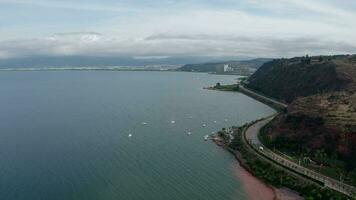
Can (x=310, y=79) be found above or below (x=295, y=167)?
above

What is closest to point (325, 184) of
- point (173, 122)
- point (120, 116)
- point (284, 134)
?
point (284, 134)

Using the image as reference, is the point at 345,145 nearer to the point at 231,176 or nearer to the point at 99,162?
the point at 231,176

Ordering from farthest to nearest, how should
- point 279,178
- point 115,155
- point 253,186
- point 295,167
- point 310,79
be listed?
point 310,79, point 115,155, point 295,167, point 279,178, point 253,186

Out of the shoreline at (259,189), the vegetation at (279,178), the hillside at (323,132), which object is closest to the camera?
the vegetation at (279,178)

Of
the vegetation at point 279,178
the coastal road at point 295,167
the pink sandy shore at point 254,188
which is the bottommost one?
the pink sandy shore at point 254,188

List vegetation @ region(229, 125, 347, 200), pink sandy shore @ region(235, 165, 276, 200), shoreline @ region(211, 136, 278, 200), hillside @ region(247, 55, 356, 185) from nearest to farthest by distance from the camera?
vegetation @ region(229, 125, 347, 200), pink sandy shore @ region(235, 165, 276, 200), shoreline @ region(211, 136, 278, 200), hillside @ region(247, 55, 356, 185)

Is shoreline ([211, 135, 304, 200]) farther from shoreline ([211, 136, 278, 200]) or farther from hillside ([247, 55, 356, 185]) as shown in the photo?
hillside ([247, 55, 356, 185])

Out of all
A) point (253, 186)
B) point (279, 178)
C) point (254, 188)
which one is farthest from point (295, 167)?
point (254, 188)

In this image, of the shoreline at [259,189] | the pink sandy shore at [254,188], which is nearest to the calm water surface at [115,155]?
the pink sandy shore at [254,188]

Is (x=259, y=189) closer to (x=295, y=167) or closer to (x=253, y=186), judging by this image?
(x=253, y=186)

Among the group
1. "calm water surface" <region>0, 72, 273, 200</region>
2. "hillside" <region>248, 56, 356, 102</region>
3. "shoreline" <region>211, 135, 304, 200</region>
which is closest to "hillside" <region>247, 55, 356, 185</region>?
"shoreline" <region>211, 135, 304, 200</region>

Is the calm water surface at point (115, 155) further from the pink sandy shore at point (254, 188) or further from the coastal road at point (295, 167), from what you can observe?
the coastal road at point (295, 167)

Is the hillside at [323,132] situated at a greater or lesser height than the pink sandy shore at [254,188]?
greater
